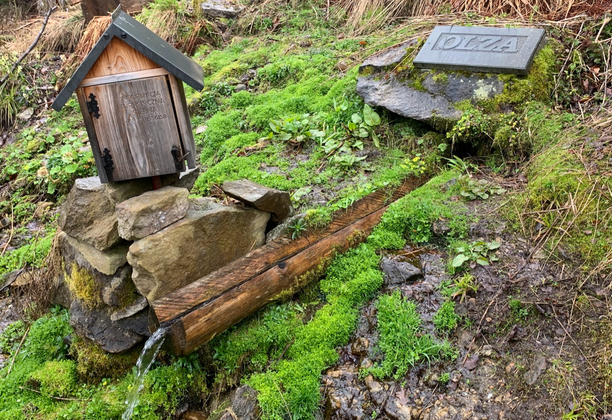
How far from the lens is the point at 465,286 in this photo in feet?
10.9

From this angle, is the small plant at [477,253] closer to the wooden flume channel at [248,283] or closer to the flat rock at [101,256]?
the wooden flume channel at [248,283]

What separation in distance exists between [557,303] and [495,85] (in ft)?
8.83

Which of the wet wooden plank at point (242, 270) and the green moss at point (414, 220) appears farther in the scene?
the green moss at point (414, 220)

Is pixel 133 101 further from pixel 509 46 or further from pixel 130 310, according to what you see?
pixel 509 46

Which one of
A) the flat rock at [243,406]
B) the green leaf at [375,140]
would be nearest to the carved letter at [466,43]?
the green leaf at [375,140]

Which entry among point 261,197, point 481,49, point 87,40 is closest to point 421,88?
point 481,49

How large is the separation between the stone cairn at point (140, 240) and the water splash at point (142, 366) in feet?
0.89

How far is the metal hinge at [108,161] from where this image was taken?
10.7ft

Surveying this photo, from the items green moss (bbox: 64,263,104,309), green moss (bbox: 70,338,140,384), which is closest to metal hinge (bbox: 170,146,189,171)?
green moss (bbox: 64,263,104,309)

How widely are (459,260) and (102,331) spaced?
2968 millimetres

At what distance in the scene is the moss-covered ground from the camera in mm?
3020

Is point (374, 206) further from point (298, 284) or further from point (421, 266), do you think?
point (298, 284)

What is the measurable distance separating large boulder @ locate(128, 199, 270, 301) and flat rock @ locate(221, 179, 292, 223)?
0.09m

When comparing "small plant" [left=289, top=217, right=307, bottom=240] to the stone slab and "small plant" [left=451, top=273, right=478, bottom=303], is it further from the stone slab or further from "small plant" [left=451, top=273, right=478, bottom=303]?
the stone slab
